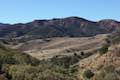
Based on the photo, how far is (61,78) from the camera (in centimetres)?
6694

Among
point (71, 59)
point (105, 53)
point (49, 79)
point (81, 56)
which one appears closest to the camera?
point (49, 79)

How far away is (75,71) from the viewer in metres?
121

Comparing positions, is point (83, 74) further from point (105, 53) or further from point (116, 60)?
point (105, 53)

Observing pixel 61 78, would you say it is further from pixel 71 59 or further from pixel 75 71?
pixel 71 59

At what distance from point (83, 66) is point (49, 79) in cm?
6626

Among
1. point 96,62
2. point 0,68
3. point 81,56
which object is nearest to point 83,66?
point 96,62

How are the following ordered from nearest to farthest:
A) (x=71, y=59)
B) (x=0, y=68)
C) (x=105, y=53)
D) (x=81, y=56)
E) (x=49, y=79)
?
(x=49, y=79) < (x=0, y=68) < (x=105, y=53) < (x=71, y=59) < (x=81, y=56)

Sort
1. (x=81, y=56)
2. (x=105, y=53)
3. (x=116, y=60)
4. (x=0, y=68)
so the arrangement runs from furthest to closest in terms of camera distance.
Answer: (x=81, y=56) → (x=105, y=53) → (x=116, y=60) → (x=0, y=68)

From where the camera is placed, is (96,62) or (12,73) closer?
(12,73)

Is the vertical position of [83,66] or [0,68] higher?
[0,68]

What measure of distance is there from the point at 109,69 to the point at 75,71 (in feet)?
55.8

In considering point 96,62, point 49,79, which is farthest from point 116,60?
point 49,79

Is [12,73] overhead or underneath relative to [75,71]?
overhead

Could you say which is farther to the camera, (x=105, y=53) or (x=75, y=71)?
(x=105, y=53)
